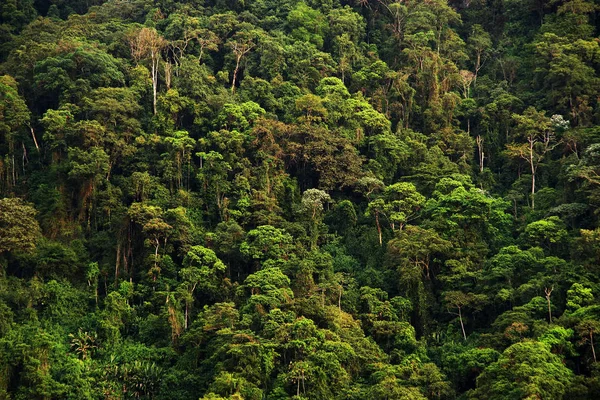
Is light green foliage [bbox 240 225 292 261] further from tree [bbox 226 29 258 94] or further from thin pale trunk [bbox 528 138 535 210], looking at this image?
tree [bbox 226 29 258 94]

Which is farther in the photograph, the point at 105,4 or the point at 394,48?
the point at 105,4

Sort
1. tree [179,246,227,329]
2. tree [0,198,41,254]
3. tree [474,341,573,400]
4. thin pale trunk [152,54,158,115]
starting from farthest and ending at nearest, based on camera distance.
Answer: thin pale trunk [152,54,158,115] < tree [179,246,227,329] < tree [0,198,41,254] < tree [474,341,573,400]

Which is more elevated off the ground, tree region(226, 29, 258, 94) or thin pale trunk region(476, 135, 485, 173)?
tree region(226, 29, 258, 94)

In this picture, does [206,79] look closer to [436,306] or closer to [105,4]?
[105,4]

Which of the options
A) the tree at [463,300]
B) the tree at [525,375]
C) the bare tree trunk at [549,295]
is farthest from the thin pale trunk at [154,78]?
the tree at [525,375]

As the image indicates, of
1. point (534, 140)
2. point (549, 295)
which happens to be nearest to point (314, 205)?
point (549, 295)

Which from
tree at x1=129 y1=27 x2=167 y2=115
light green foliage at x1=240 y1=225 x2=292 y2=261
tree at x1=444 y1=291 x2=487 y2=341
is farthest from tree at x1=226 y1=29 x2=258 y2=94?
tree at x1=444 y1=291 x2=487 y2=341

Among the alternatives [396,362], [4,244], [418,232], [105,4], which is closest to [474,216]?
[418,232]

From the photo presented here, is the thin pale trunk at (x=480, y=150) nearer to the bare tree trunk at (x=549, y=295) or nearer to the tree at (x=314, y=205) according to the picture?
the tree at (x=314, y=205)
